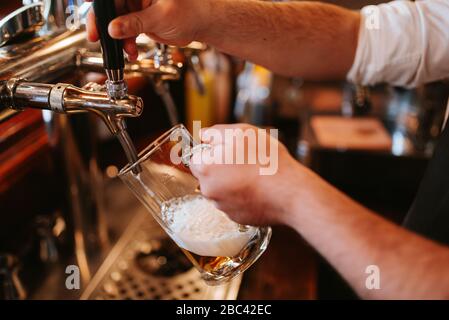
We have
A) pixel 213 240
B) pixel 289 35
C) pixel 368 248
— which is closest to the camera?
pixel 368 248

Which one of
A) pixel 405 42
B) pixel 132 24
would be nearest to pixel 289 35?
pixel 405 42

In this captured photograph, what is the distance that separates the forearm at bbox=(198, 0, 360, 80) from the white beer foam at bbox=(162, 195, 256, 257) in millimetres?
403

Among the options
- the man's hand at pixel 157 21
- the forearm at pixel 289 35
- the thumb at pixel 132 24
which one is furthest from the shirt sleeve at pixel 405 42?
the thumb at pixel 132 24

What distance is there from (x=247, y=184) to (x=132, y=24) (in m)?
0.30

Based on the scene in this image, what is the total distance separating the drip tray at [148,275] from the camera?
3.19 ft

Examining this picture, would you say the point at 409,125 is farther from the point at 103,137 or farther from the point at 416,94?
the point at 103,137

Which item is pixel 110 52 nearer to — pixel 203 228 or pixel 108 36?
pixel 108 36

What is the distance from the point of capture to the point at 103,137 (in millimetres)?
1851

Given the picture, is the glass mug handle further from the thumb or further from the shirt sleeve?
the shirt sleeve

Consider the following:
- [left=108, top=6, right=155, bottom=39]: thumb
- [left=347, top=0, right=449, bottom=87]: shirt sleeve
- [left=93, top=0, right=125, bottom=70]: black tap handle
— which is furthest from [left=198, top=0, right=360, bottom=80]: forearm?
[left=93, top=0, right=125, bottom=70]: black tap handle

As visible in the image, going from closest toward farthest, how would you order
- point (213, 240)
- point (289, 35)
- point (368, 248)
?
point (368, 248) → point (213, 240) → point (289, 35)

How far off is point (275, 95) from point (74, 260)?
1.52 m

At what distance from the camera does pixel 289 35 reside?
102 cm

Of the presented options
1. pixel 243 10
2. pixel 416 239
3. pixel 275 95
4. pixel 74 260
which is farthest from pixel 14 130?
pixel 275 95
